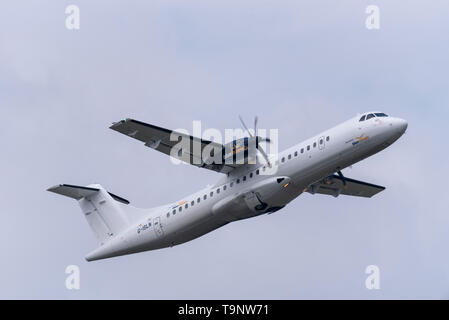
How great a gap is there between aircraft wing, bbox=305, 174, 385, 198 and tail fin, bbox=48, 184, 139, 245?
271 inches

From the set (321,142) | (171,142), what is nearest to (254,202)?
(321,142)

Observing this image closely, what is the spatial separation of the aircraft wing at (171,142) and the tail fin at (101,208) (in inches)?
153

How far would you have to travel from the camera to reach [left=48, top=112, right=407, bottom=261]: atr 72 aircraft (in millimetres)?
26812

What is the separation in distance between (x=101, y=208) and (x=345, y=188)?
9082 mm

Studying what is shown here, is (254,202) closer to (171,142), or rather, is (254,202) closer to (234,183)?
(234,183)

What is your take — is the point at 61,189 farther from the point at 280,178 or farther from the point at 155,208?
the point at 280,178

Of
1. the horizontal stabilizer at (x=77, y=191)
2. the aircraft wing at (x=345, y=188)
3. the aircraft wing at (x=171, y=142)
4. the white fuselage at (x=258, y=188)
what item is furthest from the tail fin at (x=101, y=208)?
the aircraft wing at (x=345, y=188)

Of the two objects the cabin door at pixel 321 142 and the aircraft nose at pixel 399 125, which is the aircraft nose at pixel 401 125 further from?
the cabin door at pixel 321 142

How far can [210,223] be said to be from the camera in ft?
96.1

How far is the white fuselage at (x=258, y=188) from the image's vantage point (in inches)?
1051

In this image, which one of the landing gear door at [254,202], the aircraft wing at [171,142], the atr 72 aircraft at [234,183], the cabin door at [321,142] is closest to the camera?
the atr 72 aircraft at [234,183]

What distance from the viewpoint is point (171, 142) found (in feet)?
93.7
